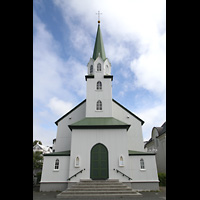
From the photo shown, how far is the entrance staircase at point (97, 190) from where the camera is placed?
1338cm

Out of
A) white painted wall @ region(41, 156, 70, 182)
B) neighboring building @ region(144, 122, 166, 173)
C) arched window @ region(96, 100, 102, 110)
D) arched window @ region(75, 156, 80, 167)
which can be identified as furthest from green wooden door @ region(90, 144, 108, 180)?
neighboring building @ region(144, 122, 166, 173)

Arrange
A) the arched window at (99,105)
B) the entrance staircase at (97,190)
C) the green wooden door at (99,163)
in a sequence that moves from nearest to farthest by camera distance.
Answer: the entrance staircase at (97,190) < the green wooden door at (99,163) < the arched window at (99,105)

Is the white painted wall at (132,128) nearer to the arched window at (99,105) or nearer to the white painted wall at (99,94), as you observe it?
the white painted wall at (99,94)

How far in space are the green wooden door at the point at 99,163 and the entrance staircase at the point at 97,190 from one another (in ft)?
2.83

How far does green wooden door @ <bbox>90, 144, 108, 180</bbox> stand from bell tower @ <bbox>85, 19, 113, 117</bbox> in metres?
4.94

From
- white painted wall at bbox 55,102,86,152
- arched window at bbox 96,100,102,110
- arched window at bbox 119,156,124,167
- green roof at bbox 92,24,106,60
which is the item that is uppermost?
green roof at bbox 92,24,106,60

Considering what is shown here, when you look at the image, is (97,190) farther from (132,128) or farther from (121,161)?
(132,128)

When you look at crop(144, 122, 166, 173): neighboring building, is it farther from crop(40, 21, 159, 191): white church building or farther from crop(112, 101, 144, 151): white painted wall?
crop(40, 21, 159, 191): white church building

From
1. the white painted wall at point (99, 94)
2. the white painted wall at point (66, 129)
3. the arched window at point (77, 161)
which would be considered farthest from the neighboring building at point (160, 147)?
the arched window at point (77, 161)

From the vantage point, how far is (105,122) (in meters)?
18.8

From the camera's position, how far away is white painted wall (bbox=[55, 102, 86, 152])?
21.7 m

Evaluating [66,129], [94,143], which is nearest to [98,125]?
[94,143]
